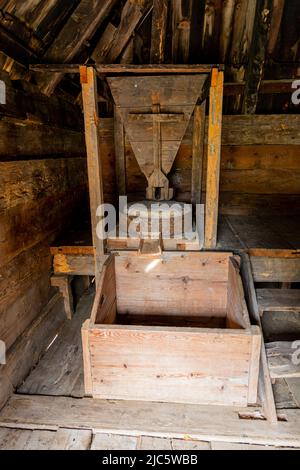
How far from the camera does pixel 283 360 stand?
5.02ft

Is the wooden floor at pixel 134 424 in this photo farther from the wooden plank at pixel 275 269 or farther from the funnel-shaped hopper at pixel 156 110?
the funnel-shaped hopper at pixel 156 110

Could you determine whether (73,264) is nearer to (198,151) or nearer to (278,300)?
(278,300)

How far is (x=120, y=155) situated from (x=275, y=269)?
205 centimetres

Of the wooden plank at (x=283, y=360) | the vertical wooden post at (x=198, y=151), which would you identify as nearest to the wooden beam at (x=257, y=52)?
the vertical wooden post at (x=198, y=151)

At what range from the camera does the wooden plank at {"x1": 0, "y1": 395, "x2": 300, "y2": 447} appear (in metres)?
1.35

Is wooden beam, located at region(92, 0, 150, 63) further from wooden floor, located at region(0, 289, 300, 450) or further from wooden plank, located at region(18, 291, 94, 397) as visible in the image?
wooden floor, located at region(0, 289, 300, 450)

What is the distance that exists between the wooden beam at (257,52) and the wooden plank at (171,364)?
2448 millimetres

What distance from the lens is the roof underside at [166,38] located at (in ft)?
5.77

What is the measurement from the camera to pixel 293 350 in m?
1.60

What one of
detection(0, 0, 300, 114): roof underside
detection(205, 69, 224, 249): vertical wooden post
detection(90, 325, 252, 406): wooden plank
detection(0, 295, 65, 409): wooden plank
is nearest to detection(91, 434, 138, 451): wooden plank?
detection(90, 325, 252, 406): wooden plank

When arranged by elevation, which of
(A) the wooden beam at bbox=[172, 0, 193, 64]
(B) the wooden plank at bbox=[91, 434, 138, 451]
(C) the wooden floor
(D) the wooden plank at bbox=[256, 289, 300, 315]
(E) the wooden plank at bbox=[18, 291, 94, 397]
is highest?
(A) the wooden beam at bbox=[172, 0, 193, 64]

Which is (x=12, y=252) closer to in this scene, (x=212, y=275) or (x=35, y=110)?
(x=35, y=110)

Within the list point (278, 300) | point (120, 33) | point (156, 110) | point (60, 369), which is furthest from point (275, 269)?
point (120, 33)

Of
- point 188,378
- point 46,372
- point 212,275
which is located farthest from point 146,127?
point 46,372
